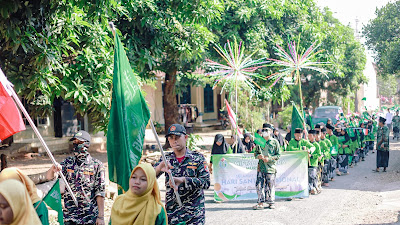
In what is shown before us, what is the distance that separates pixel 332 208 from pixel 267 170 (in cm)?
164

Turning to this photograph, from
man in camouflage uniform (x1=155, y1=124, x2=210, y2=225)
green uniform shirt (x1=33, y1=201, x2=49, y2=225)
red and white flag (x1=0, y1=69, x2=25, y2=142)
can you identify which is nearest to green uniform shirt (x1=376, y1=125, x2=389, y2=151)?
man in camouflage uniform (x1=155, y1=124, x2=210, y2=225)

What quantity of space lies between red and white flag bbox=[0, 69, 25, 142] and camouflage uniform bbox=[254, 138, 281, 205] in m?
6.02

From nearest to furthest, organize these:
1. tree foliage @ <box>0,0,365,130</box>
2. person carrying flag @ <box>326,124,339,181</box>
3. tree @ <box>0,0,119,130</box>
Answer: tree @ <box>0,0,119,130</box>, tree foliage @ <box>0,0,365,130</box>, person carrying flag @ <box>326,124,339,181</box>

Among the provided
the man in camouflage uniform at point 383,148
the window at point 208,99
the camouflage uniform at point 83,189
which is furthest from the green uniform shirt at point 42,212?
the window at point 208,99

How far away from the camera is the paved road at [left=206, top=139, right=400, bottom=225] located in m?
9.18

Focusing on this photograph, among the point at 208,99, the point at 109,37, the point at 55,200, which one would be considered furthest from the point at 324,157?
the point at 208,99

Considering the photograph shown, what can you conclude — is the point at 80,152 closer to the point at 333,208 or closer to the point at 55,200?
the point at 55,200

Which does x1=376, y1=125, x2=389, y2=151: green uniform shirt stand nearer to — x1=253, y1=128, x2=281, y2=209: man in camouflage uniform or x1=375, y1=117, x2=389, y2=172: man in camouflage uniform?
x1=375, y1=117, x2=389, y2=172: man in camouflage uniform

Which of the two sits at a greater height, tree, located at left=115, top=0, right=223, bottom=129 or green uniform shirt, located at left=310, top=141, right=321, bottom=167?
tree, located at left=115, top=0, right=223, bottom=129

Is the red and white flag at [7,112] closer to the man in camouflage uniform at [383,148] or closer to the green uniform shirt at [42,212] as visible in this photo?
the green uniform shirt at [42,212]

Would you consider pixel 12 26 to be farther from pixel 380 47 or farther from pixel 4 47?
pixel 380 47

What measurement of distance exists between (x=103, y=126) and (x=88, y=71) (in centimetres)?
130

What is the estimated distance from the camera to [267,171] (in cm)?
1020

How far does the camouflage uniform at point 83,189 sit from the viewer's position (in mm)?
5469
